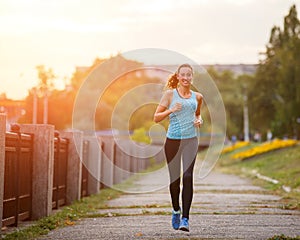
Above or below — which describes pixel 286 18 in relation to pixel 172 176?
above

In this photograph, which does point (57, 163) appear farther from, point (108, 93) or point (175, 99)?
point (108, 93)

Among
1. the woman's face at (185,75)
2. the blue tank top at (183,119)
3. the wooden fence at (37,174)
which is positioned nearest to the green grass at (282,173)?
the wooden fence at (37,174)

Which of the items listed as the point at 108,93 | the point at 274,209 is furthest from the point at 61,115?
the point at 274,209

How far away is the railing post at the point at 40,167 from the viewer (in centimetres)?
1138

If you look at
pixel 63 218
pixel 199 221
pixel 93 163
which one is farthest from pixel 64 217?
pixel 93 163

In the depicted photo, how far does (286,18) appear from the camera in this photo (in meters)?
50.9

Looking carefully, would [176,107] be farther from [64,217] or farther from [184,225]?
[64,217]

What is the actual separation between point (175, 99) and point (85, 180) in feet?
27.3

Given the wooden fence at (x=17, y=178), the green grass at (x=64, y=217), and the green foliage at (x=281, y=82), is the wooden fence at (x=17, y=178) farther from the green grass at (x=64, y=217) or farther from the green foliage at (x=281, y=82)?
the green foliage at (x=281, y=82)

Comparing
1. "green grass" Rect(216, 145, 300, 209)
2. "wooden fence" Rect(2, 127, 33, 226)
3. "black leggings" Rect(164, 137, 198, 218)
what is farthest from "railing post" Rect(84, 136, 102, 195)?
"black leggings" Rect(164, 137, 198, 218)

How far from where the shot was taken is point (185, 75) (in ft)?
29.8

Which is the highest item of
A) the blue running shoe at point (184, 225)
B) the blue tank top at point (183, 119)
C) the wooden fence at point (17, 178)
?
the blue tank top at point (183, 119)

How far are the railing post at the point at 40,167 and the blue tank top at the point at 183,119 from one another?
2820 mm

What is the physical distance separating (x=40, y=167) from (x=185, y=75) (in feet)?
10.9
